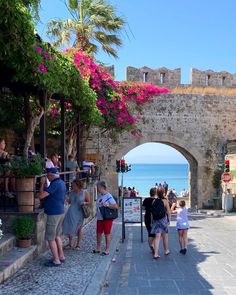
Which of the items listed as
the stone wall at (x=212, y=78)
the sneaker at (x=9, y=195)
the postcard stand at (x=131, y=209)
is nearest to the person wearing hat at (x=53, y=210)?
the sneaker at (x=9, y=195)

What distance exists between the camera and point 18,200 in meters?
8.26

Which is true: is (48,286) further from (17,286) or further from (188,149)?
(188,149)

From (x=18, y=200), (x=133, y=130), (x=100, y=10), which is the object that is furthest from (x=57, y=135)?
(x=18, y=200)

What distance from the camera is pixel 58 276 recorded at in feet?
22.9

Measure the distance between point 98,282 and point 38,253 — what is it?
190 cm

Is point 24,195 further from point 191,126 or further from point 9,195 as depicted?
point 191,126

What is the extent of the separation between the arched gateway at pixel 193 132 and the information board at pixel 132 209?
539 inches

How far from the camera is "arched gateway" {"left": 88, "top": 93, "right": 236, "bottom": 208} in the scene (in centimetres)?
2600

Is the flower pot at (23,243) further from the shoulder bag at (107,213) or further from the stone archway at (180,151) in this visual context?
the stone archway at (180,151)

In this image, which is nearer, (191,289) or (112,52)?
(191,289)

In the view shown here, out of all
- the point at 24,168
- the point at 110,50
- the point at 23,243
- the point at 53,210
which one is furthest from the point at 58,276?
the point at 110,50

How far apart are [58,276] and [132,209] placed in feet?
17.1

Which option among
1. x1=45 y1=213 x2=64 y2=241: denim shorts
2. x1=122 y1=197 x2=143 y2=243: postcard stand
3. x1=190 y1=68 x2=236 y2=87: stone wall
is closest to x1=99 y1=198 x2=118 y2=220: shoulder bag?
x1=45 y1=213 x2=64 y2=241: denim shorts

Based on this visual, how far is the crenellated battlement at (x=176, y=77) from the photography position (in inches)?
1034
